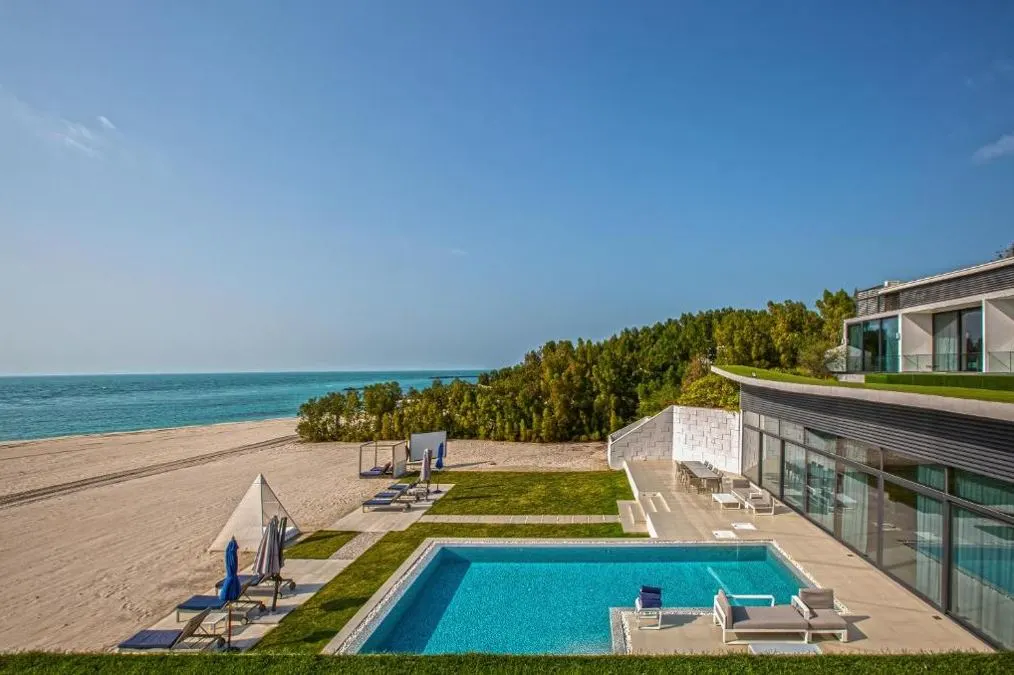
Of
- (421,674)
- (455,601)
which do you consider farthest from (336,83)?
(421,674)

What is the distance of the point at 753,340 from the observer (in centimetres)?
2300

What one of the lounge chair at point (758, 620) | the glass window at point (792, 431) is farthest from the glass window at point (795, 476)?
the lounge chair at point (758, 620)

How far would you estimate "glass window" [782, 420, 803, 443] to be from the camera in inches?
445

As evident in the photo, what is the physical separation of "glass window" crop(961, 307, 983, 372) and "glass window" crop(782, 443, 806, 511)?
683 centimetres

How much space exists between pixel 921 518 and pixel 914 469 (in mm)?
637

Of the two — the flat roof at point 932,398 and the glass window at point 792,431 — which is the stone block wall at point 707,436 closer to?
the glass window at point 792,431

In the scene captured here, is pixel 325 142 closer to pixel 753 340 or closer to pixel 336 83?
pixel 336 83

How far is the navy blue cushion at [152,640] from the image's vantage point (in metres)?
6.21

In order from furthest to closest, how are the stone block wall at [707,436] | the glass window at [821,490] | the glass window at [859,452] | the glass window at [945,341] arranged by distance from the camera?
the stone block wall at [707,436], the glass window at [945,341], the glass window at [821,490], the glass window at [859,452]

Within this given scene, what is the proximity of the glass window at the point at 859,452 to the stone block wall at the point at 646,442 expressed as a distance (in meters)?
8.46

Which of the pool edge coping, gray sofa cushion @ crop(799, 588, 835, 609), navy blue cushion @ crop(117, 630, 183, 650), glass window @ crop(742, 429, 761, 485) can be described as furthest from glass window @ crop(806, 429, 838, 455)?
navy blue cushion @ crop(117, 630, 183, 650)

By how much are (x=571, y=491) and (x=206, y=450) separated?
67.3ft

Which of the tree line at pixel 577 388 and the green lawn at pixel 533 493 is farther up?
the tree line at pixel 577 388

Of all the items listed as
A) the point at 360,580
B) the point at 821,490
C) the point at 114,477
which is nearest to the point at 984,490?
the point at 821,490
